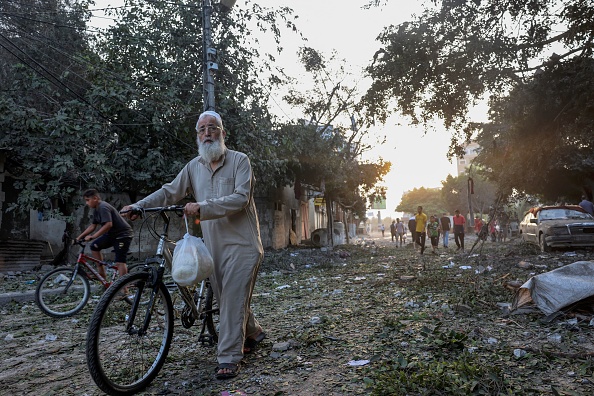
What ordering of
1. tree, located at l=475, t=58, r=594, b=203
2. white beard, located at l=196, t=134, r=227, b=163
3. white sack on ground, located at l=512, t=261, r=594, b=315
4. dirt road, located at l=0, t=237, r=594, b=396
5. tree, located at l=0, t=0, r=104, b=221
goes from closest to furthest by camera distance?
dirt road, located at l=0, t=237, r=594, b=396, white beard, located at l=196, t=134, r=227, b=163, white sack on ground, located at l=512, t=261, r=594, b=315, tree, located at l=475, t=58, r=594, b=203, tree, located at l=0, t=0, r=104, b=221

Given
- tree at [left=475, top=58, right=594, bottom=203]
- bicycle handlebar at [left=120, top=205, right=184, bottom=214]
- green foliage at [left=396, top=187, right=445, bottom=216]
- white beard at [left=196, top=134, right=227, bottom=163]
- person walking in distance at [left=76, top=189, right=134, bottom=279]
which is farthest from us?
green foliage at [left=396, top=187, right=445, bottom=216]

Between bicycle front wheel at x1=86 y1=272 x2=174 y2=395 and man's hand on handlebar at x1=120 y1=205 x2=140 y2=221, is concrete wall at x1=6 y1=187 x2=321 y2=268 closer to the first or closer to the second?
man's hand on handlebar at x1=120 y1=205 x2=140 y2=221

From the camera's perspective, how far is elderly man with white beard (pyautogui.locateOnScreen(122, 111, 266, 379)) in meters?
3.30

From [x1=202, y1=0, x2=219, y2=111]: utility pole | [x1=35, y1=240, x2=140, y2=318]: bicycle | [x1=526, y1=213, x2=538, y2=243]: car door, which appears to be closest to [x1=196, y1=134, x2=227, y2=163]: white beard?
[x1=35, y1=240, x2=140, y2=318]: bicycle

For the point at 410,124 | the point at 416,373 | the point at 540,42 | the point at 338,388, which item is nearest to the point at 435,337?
the point at 416,373

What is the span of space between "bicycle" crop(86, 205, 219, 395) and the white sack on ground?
3658 mm

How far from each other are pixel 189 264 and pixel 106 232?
4.31 m

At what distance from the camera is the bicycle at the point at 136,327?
288 centimetres

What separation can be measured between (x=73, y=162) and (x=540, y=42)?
38.0 ft

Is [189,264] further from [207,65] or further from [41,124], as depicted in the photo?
[41,124]

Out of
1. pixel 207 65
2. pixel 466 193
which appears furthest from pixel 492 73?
pixel 466 193

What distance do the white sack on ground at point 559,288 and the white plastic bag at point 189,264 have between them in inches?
145

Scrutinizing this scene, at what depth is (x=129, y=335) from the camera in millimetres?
3152

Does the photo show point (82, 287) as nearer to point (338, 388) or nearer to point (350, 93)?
point (338, 388)
